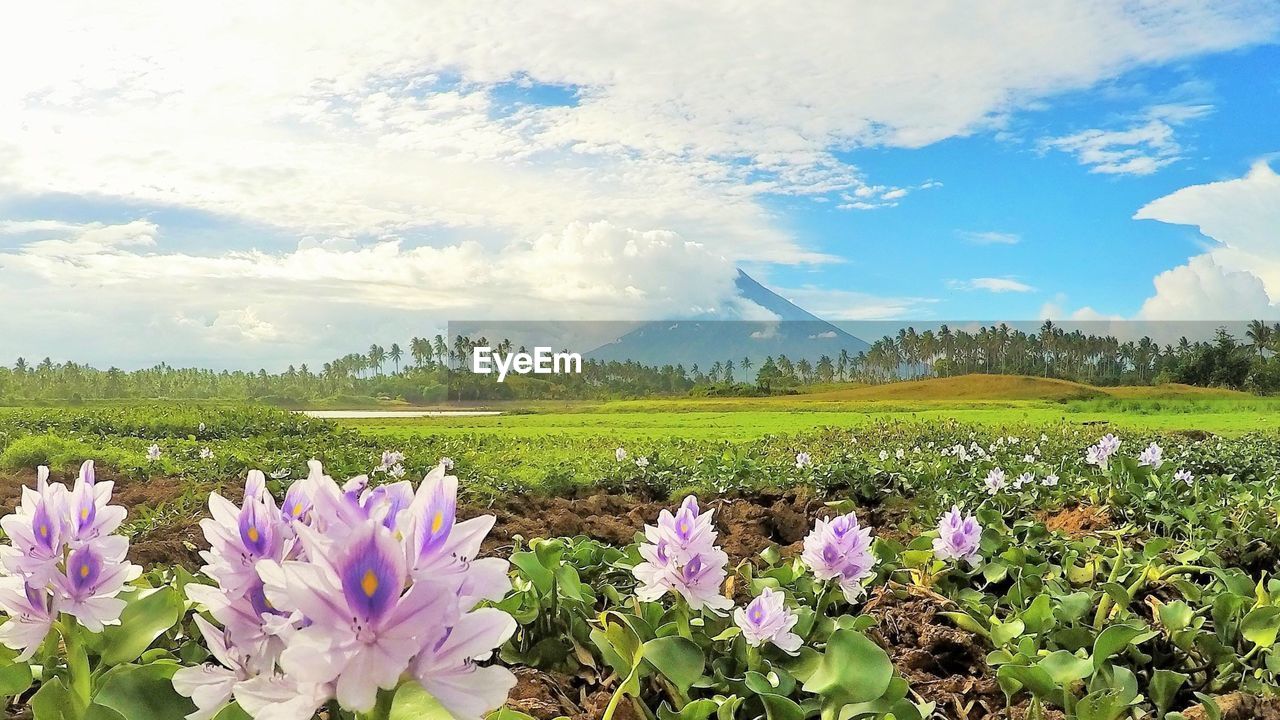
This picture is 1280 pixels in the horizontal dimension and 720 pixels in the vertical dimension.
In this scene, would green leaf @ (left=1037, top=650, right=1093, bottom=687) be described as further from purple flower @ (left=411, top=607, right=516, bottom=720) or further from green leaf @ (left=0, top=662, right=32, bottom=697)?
green leaf @ (left=0, top=662, right=32, bottom=697)

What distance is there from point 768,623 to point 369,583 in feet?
3.36

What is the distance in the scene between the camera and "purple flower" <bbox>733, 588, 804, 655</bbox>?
163 centimetres

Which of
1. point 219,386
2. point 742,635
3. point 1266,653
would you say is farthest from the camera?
point 219,386

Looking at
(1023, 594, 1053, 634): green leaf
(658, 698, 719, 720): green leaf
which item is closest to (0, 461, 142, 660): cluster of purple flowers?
(658, 698, 719, 720): green leaf

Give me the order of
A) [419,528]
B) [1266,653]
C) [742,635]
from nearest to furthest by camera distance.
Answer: [419,528], [742,635], [1266,653]

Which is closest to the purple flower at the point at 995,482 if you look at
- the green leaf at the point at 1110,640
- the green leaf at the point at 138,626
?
the green leaf at the point at 1110,640

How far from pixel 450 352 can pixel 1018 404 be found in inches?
245

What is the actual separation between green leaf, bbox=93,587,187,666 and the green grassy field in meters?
6.50

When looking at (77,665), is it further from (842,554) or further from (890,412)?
(890,412)

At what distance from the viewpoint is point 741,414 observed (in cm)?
962

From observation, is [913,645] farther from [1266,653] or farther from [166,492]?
[166,492]

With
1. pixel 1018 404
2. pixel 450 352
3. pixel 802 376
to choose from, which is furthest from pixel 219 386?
pixel 1018 404

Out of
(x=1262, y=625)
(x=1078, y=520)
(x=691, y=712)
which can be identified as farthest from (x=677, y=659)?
(x=1078, y=520)

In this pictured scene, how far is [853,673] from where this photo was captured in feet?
4.73
